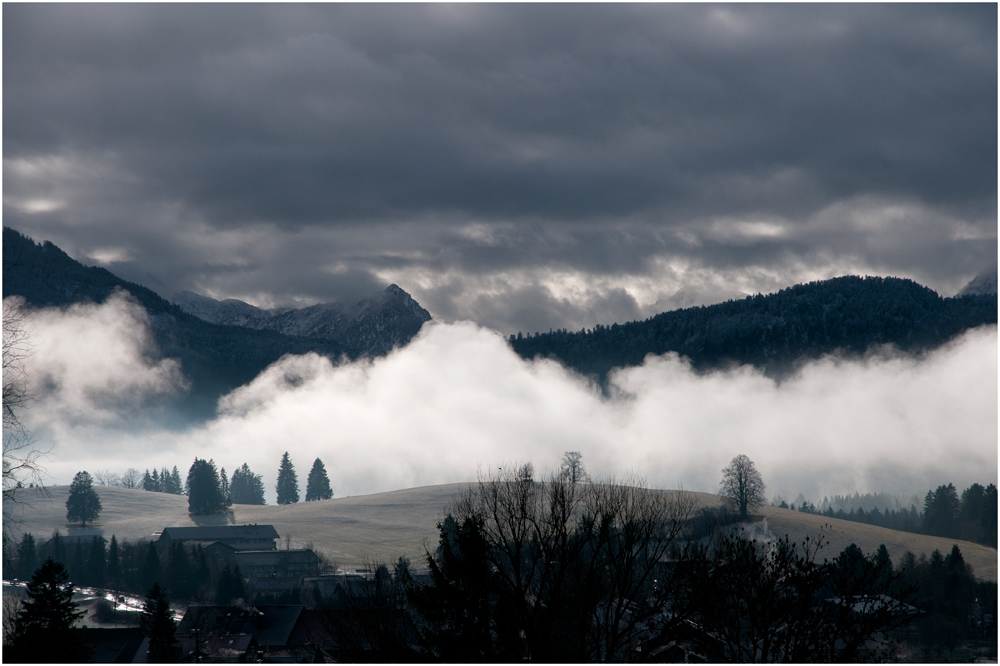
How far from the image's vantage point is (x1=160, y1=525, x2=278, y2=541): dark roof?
520 ft

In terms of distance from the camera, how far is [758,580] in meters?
27.3

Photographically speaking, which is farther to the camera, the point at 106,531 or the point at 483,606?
the point at 106,531

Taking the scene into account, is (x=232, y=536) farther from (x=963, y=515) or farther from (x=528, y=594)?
(x=528, y=594)

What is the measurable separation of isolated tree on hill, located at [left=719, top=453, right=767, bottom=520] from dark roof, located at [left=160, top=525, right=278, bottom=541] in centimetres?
8444

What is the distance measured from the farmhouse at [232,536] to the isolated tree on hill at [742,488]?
82.6 metres

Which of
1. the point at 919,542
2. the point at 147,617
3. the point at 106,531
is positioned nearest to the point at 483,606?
the point at 147,617

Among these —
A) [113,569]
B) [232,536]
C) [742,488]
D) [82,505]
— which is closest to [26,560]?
[113,569]

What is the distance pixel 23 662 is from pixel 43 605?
21.4 metres

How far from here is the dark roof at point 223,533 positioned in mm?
158625

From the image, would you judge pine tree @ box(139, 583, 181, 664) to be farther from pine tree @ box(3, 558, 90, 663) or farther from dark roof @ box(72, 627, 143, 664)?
pine tree @ box(3, 558, 90, 663)

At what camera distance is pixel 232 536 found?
6275 inches

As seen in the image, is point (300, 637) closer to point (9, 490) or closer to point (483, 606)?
point (483, 606)

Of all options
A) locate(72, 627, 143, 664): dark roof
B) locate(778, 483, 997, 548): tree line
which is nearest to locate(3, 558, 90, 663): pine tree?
locate(72, 627, 143, 664): dark roof

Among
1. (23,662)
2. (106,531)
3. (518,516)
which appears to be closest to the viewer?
(23,662)
